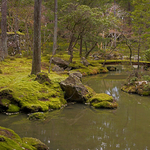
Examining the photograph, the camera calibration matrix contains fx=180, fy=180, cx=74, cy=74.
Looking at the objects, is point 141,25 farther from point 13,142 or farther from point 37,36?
point 13,142

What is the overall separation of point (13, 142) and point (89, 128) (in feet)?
9.71

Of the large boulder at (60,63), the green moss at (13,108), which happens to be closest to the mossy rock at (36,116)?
the green moss at (13,108)

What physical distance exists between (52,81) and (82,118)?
334 cm

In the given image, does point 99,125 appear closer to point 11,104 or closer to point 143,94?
point 11,104

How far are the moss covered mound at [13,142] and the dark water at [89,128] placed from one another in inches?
19.8

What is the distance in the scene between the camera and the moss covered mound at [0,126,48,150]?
329 centimetres

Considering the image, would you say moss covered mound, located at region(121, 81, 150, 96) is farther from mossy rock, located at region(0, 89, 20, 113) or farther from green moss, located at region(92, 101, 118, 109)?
mossy rock, located at region(0, 89, 20, 113)

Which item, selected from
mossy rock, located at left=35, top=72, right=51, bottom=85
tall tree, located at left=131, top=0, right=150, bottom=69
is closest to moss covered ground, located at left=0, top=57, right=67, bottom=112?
mossy rock, located at left=35, top=72, right=51, bottom=85

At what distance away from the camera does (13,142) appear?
350 centimetres

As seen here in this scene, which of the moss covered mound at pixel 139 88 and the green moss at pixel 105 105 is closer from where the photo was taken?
the green moss at pixel 105 105

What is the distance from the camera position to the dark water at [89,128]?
4887 millimetres

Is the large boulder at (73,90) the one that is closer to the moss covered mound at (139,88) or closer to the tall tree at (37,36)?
the tall tree at (37,36)

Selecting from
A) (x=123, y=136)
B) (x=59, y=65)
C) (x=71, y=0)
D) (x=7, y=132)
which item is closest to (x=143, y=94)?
(x=123, y=136)

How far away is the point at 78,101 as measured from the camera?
8977 millimetres
